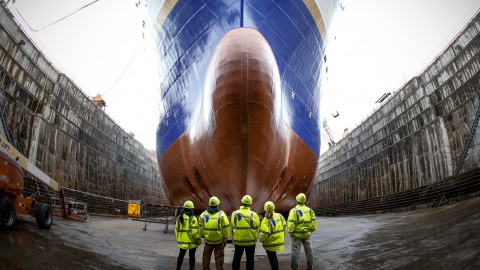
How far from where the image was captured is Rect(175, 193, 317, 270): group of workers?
413cm

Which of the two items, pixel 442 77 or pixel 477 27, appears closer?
pixel 477 27

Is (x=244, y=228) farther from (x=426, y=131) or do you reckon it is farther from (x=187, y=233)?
(x=426, y=131)

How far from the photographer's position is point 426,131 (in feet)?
40.9

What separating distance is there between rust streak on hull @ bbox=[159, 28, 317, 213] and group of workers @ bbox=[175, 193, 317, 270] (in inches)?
63.6

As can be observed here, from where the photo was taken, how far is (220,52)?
5879mm

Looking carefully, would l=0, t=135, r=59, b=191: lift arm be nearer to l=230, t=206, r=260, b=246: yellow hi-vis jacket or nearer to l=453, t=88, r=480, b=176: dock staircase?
l=230, t=206, r=260, b=246: yellow hi-vis jacket

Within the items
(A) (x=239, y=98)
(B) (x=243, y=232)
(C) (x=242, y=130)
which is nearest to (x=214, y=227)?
(B) (x=243, y=232)

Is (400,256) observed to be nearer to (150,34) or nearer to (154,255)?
(154,255)

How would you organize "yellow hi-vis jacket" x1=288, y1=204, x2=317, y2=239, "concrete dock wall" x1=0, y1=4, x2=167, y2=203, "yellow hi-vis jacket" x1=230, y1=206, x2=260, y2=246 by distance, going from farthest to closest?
1. "concrete dock wall" x1=0, y1=4, x2=167, y2=203
2. "yellow hi-vis jacket" x1=288, y1=204, x2=317, y2=239
3. "yellow hi-vis jacket" x1=230, y1=206, x2=260, y2=246

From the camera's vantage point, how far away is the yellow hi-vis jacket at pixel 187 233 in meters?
4.39

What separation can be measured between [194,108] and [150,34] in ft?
14.2

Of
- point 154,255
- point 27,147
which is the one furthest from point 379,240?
point 27,147

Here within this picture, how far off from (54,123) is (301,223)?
37.1ft

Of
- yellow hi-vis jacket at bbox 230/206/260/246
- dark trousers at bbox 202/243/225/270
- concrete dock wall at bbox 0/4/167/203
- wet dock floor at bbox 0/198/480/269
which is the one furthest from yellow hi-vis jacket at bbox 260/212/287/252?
concrete dock wall at bbox 0/4/167/203
